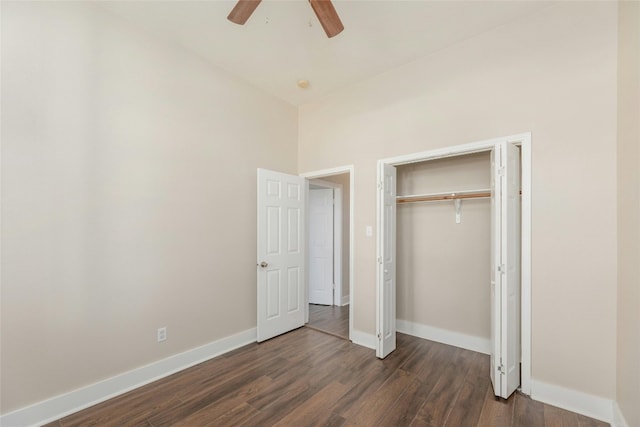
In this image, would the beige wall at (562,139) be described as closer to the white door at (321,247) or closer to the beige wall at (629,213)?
the beige wall at (629,213)

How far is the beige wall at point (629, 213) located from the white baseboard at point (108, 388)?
10.9 ft

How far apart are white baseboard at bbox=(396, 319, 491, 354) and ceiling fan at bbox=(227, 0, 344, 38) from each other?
11.0ft

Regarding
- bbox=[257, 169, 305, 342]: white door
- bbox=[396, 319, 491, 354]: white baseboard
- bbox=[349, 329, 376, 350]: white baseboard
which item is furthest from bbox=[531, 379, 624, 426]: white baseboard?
bbox=[257, 169, 305, 342]: white door

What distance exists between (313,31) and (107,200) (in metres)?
2.35

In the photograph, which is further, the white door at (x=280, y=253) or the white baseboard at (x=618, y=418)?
the white door at (x=280, y=253)

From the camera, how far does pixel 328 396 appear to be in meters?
2.33

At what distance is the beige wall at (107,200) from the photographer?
1.95 meters

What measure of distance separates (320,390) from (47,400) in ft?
6.60

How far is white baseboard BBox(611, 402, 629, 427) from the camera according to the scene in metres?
1.83

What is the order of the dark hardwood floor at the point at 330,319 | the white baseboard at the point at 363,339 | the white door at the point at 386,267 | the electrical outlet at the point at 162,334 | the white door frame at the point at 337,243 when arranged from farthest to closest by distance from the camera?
the white door frame at the point at 337,243
the dark hardwood floor at the point at 330,319
the white baseboard at the point at 363,339
the white door at the point at 386,267
the electrical outlet at the point at 162,334

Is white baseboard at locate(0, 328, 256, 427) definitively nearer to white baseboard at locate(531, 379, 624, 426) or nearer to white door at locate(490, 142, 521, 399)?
white door at locate(490, 142, 521, 399)

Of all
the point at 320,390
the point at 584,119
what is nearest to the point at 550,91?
the point at 584,119

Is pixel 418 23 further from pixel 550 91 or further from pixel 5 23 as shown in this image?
pixel 5 23

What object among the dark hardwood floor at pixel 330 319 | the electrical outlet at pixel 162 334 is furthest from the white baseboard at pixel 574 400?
the electrical outlet at pixel 162 334
